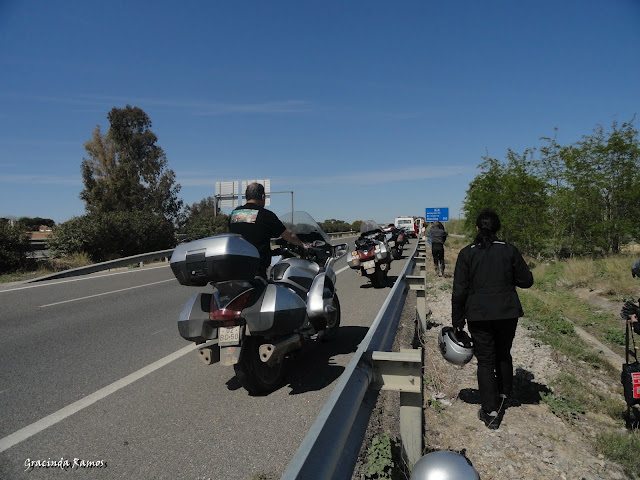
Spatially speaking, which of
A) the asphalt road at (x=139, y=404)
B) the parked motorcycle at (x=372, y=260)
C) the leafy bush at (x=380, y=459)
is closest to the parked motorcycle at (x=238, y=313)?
the asphalt road at (x=139, y=404)

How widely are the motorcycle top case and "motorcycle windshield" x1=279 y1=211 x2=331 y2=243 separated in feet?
8.03

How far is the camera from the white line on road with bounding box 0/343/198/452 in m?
3.71

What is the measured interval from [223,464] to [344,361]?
255 centimetres

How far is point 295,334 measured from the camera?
A: 466 centimetres

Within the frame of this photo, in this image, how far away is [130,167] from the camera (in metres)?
44.0

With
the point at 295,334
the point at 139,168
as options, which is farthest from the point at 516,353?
the point at 139,168

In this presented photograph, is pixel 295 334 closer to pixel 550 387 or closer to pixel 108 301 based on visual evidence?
pixel 550 387

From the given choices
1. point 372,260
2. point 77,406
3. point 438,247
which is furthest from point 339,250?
point 438,247

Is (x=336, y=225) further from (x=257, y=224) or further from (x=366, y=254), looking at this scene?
(x=257, y=224)

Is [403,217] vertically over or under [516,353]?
over

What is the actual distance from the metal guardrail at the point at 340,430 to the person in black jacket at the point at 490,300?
199 centimetres

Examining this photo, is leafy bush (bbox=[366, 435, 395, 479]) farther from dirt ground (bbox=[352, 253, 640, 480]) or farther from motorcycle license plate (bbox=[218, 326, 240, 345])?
motorcycle license plate (bbox=[218, 326, 240, 345])

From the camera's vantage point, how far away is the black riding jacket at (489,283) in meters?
4.35

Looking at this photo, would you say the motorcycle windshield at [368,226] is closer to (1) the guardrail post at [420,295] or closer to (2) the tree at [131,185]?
(1) the guardrail post at [420,295]
